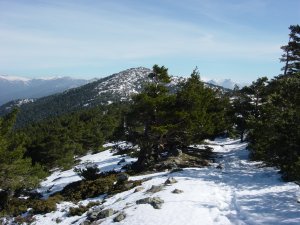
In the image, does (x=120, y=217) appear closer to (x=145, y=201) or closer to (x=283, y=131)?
(x=145, y=201)

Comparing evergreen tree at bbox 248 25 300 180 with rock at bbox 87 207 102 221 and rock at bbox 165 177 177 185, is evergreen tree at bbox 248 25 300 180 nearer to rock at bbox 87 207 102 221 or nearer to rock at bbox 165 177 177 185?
rock at bbox 165 177 177 185

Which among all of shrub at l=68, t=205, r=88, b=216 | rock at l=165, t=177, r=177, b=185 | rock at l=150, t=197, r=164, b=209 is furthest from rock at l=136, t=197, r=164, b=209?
shrub at l=68, t=205, r=88, b=216

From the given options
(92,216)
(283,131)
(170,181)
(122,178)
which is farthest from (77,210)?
(283,131)

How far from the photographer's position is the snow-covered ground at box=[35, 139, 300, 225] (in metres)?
17.1

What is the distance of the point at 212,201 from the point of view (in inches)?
773

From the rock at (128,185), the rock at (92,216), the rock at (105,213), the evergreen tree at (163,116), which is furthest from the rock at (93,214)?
the evergreen tree at (163,116)

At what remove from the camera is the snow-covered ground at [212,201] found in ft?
56.2

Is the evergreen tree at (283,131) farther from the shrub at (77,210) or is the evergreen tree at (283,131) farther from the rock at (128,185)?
the shrub at (77,210)

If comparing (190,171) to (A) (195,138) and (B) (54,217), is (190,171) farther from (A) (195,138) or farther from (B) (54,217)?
(B) (54,217)

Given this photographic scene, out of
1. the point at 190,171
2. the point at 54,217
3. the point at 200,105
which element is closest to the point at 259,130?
the point at 190,171

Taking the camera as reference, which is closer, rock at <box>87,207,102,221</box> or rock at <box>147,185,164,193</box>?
rock at <box>87,207,102,221</box>

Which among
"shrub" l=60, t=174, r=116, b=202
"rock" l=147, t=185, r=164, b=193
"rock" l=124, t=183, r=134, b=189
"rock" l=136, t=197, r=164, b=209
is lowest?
"shrub" l=60, t=174, r=116, b=202

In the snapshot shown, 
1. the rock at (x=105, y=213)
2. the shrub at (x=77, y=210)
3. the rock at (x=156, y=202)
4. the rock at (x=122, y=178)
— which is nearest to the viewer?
the rock at (x=156, y=202)

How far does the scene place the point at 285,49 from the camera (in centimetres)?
4594
